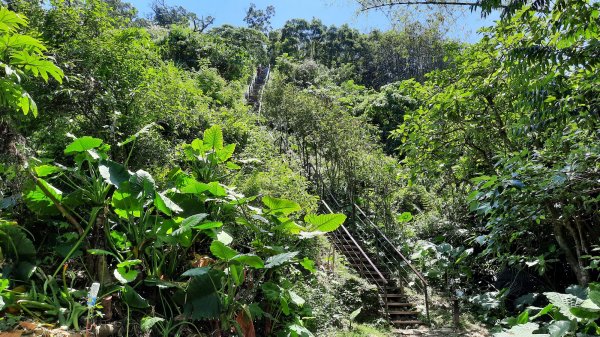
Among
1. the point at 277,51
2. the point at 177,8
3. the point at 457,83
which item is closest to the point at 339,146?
the point at 457,83

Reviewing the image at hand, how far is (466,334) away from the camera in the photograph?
6129 mm

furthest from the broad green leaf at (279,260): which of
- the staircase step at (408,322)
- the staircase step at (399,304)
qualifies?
the staircase step at (399,304)

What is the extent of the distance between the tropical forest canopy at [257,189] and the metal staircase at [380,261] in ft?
0.61

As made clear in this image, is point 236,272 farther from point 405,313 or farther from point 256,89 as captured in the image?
point 256,89

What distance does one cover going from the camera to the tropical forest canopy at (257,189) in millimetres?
3023

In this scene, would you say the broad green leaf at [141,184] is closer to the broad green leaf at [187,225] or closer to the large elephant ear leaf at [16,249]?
the broad green leaf at [187,225]

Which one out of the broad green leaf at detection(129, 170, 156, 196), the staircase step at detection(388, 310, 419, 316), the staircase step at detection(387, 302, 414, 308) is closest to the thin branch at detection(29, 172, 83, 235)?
the broad green leaf at detection(129, 170, 156, 196)

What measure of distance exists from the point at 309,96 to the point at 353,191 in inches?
111

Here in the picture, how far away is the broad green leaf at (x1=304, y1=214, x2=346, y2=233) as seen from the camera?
4184 millimetres

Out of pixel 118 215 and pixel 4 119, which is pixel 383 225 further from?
pixel 4 119

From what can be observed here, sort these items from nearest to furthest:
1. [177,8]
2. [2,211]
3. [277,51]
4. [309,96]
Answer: [2,211], [309,96], [277,51], [177,8]

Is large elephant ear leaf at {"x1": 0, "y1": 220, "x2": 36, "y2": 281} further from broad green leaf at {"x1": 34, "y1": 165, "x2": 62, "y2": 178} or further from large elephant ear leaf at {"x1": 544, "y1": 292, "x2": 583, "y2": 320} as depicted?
large elephant ear leaf at {"x1": 544, "y1": 292, "x2": 583, "y2": 320}

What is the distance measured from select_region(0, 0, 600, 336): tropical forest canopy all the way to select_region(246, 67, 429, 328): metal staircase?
0.61ft

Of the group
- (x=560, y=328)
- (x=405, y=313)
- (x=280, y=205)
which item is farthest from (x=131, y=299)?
(x=405, y=313)
